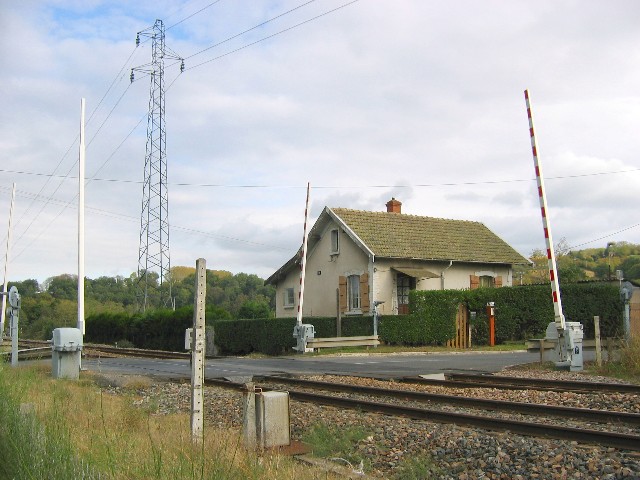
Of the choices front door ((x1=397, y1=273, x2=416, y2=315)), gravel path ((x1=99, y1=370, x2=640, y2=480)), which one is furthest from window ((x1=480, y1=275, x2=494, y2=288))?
gravel path ((x1=99, y1=370, x2=640, y2=480))

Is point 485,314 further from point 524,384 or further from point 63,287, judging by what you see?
point 63,287

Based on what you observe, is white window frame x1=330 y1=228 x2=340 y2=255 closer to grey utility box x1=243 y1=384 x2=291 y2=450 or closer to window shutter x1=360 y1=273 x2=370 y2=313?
window shutter x1=360 y1=273 x2=370 y2=313

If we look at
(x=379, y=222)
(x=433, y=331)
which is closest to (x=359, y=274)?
(x=379, y=222)

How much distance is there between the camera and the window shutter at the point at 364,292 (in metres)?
33.7

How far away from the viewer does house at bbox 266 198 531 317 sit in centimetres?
3397

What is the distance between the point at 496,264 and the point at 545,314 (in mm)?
9156

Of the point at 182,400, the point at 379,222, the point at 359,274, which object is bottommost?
the point at 182,400

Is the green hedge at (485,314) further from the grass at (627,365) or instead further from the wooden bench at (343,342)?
the grass at (627,365)

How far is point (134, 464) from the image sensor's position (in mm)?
4844

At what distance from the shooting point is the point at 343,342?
2814 cm

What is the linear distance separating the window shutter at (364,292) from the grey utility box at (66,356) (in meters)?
19.2

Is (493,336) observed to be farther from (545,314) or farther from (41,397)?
(41,397)

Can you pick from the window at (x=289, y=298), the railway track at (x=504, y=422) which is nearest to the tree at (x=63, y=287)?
the window at (x=289, y=298)

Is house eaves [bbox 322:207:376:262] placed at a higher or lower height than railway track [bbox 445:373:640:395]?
higher
